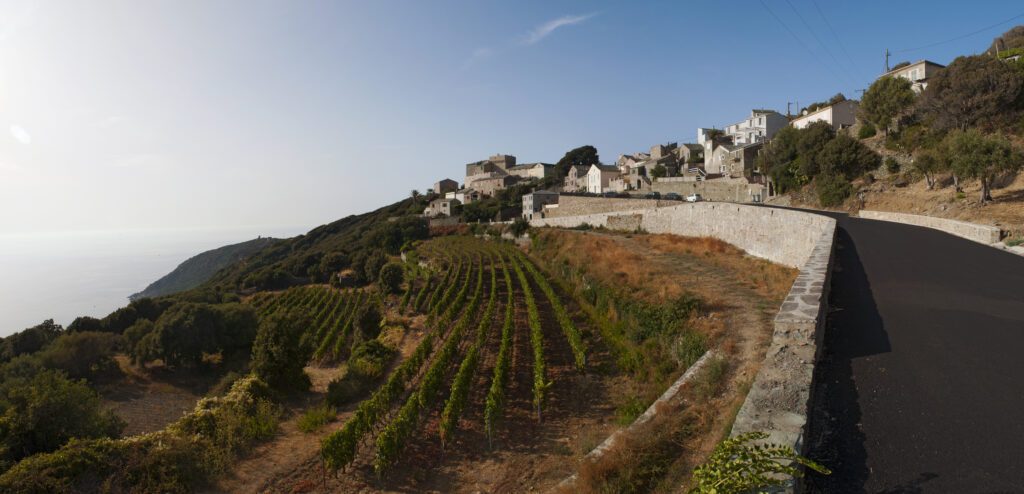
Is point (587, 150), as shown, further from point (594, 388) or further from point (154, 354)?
point (594, 388)

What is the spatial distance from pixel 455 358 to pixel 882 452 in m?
16.5

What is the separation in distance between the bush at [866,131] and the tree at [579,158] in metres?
A: 57.2

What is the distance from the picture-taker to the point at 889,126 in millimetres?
40281

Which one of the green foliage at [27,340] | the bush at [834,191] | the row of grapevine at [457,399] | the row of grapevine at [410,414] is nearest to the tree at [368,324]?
the row of grapevine at [410,414]

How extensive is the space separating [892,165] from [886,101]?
8.81 metres

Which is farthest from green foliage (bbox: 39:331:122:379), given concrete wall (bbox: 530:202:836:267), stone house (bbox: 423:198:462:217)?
stone house (bbox: 423:198:462:217)

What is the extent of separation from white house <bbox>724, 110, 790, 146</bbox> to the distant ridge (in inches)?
4938

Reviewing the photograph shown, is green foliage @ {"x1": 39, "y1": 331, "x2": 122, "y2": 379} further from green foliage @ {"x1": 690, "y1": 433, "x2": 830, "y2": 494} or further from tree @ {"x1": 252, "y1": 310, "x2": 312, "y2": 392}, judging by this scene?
green foliage @ {"x1": 690, "y1": 433, "x2": 830, "y2": 494}

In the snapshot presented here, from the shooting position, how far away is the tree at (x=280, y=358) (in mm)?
18734

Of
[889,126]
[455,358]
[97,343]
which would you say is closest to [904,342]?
[455,358]

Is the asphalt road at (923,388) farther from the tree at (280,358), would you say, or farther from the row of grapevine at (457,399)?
the tree at (280,358)

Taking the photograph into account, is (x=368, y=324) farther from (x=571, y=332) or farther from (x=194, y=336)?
(x=571, y=332)

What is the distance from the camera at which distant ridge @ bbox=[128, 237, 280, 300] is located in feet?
424

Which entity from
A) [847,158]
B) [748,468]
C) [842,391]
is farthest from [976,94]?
[748,468]
